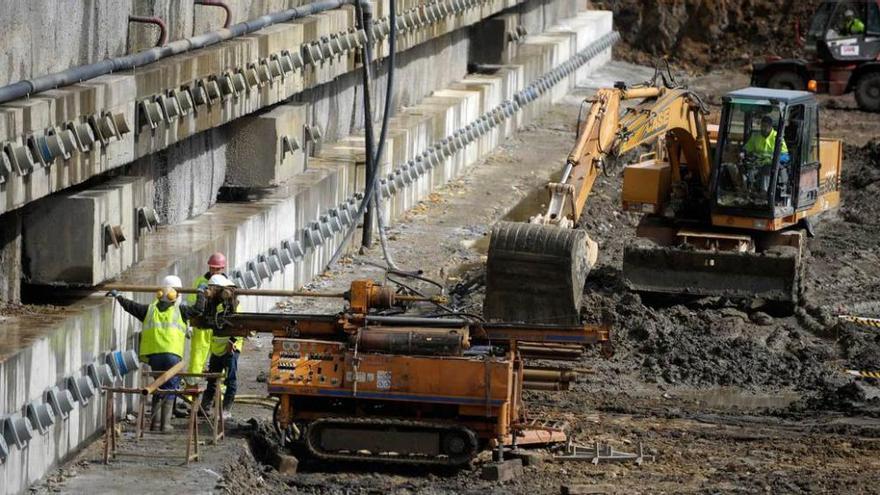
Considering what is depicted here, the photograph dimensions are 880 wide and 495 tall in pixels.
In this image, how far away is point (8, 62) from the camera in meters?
12.8

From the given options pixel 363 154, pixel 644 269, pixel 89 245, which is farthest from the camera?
pixel 363 154

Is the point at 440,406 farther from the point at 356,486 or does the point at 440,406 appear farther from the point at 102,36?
the point at 102,36

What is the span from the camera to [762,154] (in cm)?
1939

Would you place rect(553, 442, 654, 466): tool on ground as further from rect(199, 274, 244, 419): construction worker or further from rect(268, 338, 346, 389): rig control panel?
rect(199, 274, 244, 419): construction worker

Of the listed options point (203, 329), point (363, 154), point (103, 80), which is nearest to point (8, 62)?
point (103, 80)

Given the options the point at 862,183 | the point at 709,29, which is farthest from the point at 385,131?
the point at 709,29

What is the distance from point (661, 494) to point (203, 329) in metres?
3.75

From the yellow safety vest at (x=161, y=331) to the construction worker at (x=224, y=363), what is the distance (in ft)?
2.13

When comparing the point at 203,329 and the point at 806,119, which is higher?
the point at 806,119

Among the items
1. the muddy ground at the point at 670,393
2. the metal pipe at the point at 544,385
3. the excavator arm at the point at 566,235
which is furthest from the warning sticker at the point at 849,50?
the metal pipe at the point at 544,385

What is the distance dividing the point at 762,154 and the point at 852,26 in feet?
57.1

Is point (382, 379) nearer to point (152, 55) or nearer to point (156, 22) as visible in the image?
point (152, 55)

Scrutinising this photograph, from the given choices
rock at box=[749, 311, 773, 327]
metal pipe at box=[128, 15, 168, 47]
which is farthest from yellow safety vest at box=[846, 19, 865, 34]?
metal pipe at box=[128, 15, 168, 47]

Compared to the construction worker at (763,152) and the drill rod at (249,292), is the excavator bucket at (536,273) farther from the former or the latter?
the construction worker at (763,152)
